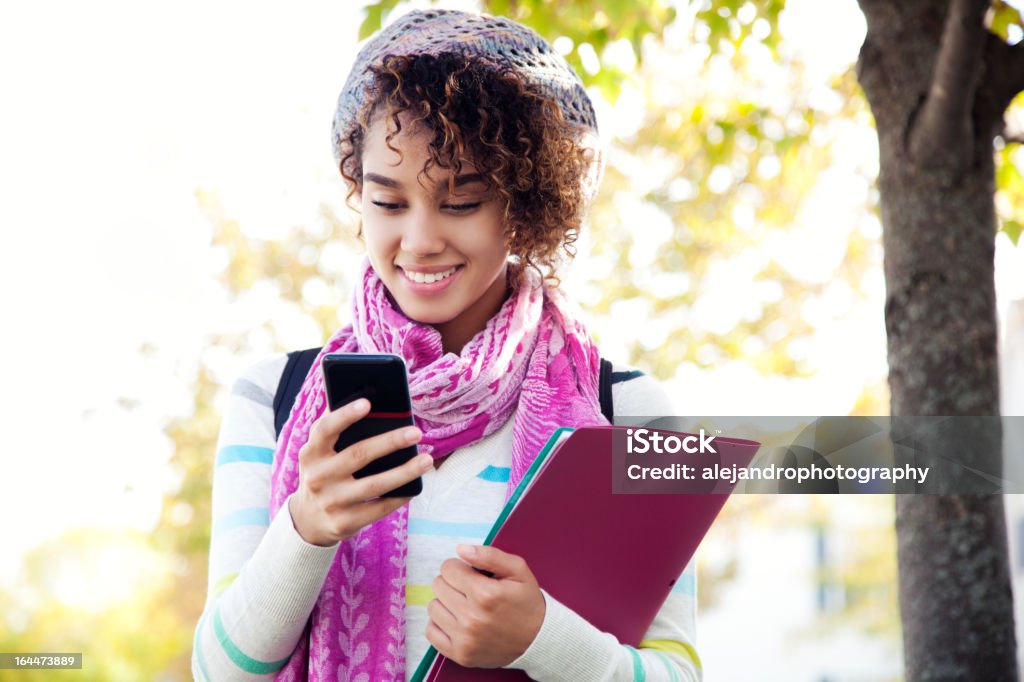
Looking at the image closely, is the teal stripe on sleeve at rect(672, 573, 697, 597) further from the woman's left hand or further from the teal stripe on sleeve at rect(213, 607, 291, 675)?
the teal stripe on sleeve at rect(213, 607, 291, 675)

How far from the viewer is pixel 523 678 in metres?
1.66

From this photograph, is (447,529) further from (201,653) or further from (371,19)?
(371,19)

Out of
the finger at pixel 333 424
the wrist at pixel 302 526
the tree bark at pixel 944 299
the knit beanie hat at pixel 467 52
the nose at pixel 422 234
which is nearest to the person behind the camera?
the finger at pixel 333 424

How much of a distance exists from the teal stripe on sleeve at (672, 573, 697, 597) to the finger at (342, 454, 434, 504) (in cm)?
58

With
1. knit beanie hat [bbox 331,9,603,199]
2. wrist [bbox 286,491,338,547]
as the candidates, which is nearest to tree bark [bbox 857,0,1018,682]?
knit beanie hat [bbox 331,9,603,199]

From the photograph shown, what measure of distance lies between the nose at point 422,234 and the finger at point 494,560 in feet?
1.75

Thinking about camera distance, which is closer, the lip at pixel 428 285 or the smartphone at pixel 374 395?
the smartphone at pixel 374 395

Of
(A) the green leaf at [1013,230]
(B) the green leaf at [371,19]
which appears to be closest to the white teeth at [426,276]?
(B) the green leaf at [371,19]

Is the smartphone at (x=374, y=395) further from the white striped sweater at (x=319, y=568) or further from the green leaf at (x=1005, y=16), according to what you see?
the green leaf at (x=1005, y=16)

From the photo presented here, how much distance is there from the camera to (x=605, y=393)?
200 cm

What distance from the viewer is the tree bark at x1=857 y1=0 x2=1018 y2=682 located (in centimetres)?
273

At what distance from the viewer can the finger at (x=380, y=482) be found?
1483 millimetres

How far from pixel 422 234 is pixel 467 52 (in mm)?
353

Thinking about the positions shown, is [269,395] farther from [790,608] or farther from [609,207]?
[790,608]
